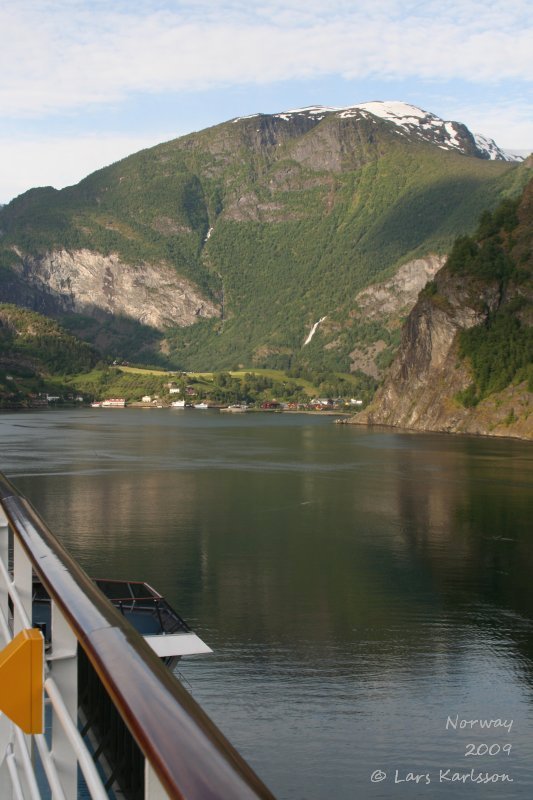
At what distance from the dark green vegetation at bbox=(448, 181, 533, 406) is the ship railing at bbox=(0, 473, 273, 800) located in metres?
111

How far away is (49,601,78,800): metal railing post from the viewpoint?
320cm

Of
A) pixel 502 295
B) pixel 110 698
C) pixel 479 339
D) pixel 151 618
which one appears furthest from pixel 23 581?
pixel 502 295

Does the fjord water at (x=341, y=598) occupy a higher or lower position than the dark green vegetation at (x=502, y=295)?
lower

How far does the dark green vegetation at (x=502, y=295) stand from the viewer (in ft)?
379

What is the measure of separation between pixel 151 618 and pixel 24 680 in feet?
67.5

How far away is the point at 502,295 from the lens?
12312cm

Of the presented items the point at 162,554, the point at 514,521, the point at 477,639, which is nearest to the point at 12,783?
the point at 477,639

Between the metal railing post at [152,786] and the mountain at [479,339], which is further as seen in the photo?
the mountain at [479,339]

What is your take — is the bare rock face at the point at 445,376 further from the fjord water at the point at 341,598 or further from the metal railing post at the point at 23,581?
the metal railing post at the point at 23,581

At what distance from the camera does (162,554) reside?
A: 124 ft

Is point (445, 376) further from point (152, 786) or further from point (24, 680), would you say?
point (152, 786)

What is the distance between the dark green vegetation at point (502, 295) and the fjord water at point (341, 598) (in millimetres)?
43215

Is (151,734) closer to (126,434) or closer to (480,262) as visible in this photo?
(126,434)

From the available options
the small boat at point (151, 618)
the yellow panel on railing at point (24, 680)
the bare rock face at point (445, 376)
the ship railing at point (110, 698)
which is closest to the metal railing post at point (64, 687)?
the ship railing at point (110, 698)
